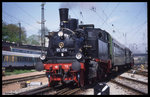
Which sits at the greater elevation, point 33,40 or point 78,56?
point 33,40

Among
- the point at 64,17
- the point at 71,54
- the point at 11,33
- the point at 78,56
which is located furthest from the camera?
the point at 11,33

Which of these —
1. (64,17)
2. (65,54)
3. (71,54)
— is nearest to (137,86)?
(71,54)

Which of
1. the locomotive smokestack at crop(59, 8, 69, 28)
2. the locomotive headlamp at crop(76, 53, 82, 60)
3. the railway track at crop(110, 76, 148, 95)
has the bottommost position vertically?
the railway track at crop(110, 76, 148, 95)

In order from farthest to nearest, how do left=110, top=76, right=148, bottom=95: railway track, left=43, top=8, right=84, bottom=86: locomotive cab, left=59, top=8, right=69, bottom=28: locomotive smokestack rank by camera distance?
1. left=59, top=8, right=69, bottom=28: locomotive smokestack
2. left=43, top=8, right=84, bottom=86: locomotive cab
3. left=110, top=76, right=148, bottom=95: railway track

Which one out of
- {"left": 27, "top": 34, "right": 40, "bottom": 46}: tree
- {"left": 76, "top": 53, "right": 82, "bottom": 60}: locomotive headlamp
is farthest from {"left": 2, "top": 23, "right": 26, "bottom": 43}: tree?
{"left": 76, "top": 53, "right": 82, "bottom": 60}: locomotive headlamp

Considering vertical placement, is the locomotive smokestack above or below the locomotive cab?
above

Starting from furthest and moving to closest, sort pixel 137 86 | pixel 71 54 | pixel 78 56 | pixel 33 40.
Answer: pixel 33 40, pixel 137 86, pixel 71 54, pixel 78 56

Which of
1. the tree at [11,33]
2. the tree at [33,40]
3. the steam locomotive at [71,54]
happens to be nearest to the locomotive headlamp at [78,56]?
the steam locomotive at [71,54]

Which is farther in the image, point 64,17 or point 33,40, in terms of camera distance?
point 33,40

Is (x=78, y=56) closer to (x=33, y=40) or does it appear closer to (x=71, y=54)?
(x=71, y=54)

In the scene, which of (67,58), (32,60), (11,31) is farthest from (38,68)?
(11,31)

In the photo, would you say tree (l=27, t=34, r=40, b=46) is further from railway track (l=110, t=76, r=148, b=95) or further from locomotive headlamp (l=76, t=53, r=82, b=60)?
locomotive headlamp (l=76, t=53, r=82, b=60)

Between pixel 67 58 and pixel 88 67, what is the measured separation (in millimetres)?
1348

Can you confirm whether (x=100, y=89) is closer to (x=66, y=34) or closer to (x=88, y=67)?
(x=88, y=67)
